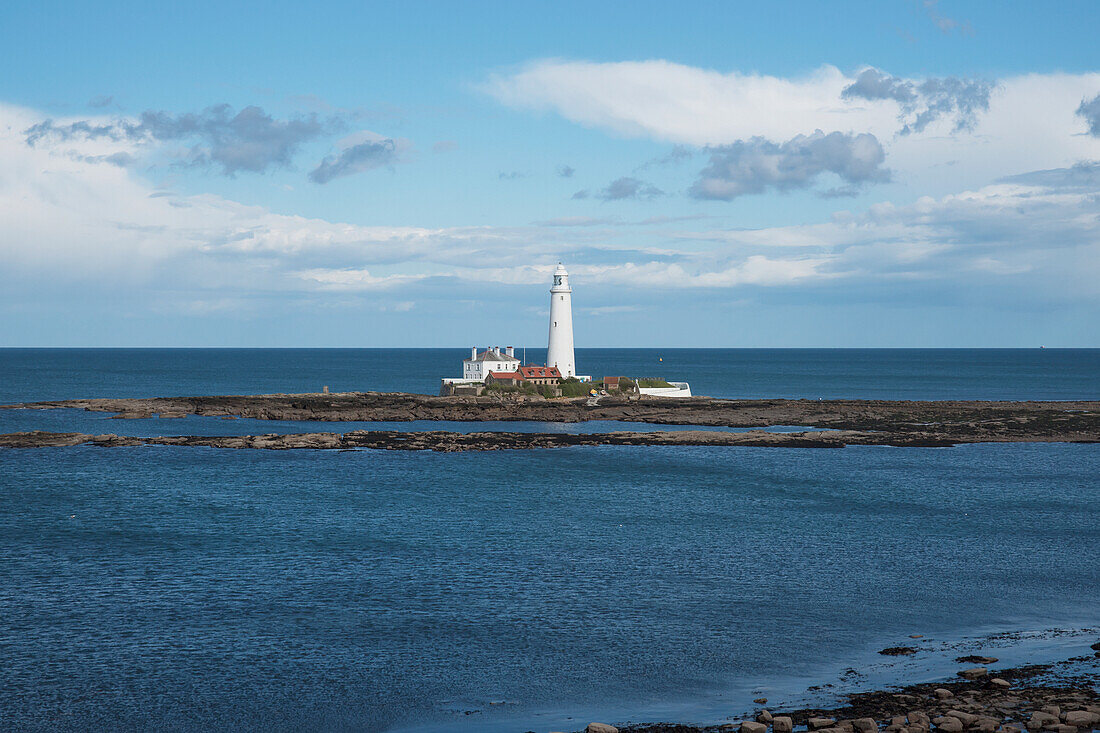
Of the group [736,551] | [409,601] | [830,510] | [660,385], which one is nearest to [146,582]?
[409,601]

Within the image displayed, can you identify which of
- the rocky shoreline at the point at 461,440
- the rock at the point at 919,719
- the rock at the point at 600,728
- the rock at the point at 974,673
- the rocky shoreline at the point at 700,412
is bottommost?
the rock at the point at 600,728

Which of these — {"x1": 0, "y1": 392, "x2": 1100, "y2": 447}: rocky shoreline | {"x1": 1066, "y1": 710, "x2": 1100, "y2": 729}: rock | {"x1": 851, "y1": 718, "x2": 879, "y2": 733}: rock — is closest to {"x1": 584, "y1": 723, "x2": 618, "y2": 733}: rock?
{"x1": 851, "y1": 718, "x2": 879, "y2": 733}: rock

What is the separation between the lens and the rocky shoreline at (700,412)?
7012 cm

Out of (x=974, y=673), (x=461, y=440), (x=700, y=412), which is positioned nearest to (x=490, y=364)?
(x=700, y=412)

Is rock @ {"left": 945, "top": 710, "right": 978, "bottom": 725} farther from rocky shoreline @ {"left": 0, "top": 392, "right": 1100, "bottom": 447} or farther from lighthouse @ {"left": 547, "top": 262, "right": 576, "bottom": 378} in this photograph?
lighthouse @ {"left": 547, "top": 262, "right": 576, "bottom": 378}

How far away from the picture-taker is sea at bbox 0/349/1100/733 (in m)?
20.0

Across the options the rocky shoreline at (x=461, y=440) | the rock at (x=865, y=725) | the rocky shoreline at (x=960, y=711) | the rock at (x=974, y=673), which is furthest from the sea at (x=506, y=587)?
the rocky shoreline at (x=461, y=440)

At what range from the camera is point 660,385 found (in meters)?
94.8

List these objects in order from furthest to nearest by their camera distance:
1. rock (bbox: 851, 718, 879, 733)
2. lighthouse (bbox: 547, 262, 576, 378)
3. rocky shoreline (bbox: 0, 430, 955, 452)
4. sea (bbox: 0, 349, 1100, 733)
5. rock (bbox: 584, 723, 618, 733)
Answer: lighthouse (bbox: 547, 262, 576, 378), rocky shoreline (bbox: 0, 430, 955, 452), sea (bbox: 0, 349, 1100, 733), rock (bbox: 584, 723, 618, 733), rock (bbox: 851, 718, 879, 733)

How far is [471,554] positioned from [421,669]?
10.7 meters

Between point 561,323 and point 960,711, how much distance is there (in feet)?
238

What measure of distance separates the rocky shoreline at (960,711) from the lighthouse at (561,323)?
6978 centimetres

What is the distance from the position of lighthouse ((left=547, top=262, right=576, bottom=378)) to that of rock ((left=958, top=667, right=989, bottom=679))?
69334mm

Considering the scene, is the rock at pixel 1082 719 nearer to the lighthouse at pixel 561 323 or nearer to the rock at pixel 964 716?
the rock at pixel 964 716
